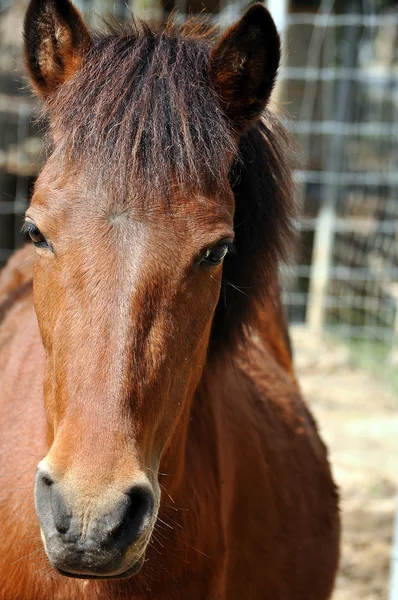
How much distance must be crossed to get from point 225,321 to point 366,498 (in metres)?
2.90

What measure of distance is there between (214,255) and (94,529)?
0.75 metres

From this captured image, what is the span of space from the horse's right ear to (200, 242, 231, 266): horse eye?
647 mm

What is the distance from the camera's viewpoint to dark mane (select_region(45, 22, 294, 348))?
1861 mm

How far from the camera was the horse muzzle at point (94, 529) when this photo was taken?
1539mm

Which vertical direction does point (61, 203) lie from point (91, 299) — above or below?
above

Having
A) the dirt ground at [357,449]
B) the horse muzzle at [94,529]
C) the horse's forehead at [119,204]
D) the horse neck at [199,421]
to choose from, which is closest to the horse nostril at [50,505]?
the horse muzzle at [94,529]

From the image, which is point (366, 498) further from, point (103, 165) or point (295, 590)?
point (103, 165)

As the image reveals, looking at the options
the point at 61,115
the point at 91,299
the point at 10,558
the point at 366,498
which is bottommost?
the point at 366,498

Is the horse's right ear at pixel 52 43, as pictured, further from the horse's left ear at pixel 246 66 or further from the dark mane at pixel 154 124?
the horse's left ear at pixel 246 66

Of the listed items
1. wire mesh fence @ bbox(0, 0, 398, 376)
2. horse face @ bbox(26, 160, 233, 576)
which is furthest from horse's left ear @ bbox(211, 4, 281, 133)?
wire mesh fence @ bbox(0, 0, 398, 376)

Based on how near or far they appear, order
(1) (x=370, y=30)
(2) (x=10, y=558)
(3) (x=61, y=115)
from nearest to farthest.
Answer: (3) (x=61, y=115) → (2) (x=10, y=558) → (1) (x=370, y=30)

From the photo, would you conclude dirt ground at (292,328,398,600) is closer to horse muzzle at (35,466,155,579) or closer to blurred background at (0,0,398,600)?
blurred background at (0,0,398,600)

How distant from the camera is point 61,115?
1999mm

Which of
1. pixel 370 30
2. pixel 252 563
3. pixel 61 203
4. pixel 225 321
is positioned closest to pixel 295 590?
pixel 252 563
